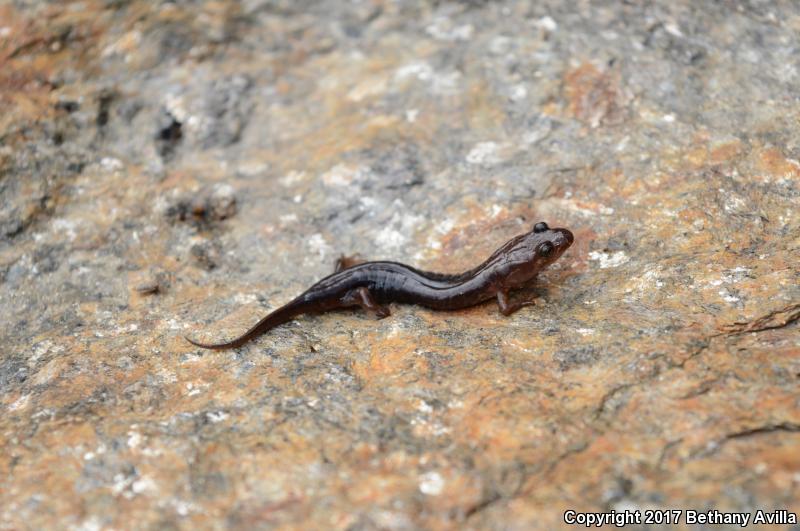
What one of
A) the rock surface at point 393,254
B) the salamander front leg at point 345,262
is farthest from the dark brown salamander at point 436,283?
the salamander front leg at point 345,262

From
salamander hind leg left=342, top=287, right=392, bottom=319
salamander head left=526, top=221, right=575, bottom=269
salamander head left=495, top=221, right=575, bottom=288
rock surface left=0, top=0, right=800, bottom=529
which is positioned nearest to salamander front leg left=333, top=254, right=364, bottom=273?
rock surface left=0, top=0, right=800, bottom=529

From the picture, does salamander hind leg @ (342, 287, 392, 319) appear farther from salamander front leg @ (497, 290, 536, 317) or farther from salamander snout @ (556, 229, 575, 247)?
salamander snout @ (556, 229, 575, 247)

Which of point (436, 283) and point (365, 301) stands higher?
point (436, 283)

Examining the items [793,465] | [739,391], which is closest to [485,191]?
[739,391]

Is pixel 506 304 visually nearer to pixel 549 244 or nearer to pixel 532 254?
pixel 532 254

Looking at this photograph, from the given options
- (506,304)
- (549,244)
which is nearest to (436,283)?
(506,304)

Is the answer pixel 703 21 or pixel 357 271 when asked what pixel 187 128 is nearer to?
pixel 357 271
